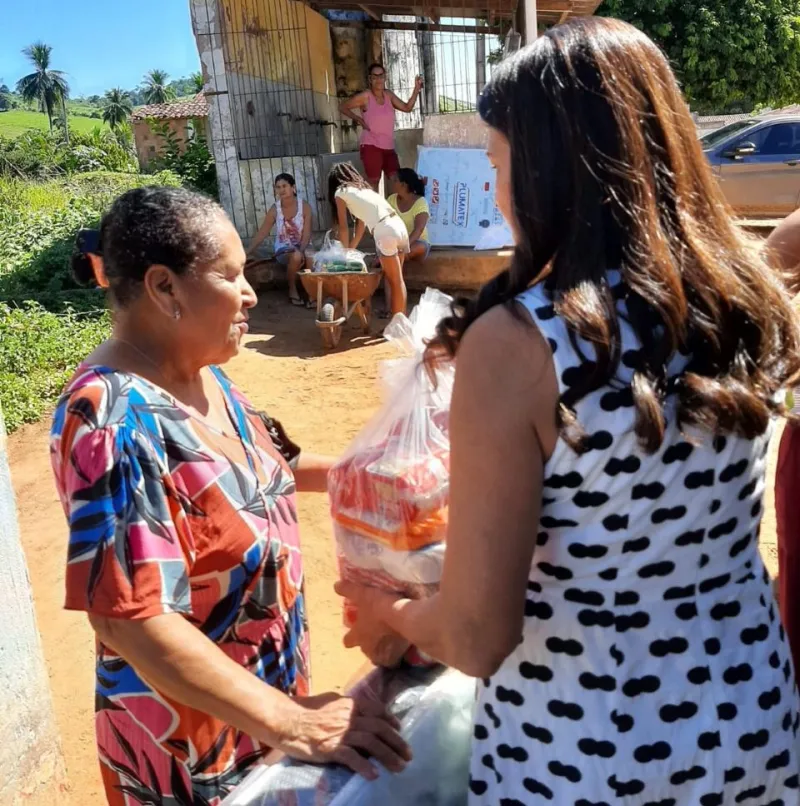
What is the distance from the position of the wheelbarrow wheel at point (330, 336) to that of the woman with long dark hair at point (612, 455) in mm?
6212

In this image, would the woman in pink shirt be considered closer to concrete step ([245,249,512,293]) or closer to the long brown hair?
concrete step ([245,249,512,293])

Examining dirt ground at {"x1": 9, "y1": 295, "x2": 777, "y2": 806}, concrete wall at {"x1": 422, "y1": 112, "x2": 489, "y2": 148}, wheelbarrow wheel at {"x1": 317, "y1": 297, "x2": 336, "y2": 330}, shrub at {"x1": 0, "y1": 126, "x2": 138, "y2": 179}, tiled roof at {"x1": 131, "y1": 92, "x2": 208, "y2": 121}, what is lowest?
dirt ground at {"x1": 9, "y1": 295, "x2": 777, "y2": 806}

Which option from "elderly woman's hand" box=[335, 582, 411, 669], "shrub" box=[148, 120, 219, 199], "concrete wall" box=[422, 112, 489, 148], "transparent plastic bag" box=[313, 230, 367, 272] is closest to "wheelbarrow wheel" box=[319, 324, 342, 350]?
"transparent plastic bag" box=[313, 230, 367, 272]

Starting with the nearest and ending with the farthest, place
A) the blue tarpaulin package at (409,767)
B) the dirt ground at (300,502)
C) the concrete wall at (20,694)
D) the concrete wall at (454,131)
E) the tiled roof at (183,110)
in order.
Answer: the blue tarpaulin package at (409,767)
the concrete wall at (20,694)
the dirt ground at (300,502)
the concrete wall at (454,131)
the tiled roof at (183,110)

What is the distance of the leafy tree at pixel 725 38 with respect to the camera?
16938 mm

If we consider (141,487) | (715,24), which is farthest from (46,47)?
(141,487)

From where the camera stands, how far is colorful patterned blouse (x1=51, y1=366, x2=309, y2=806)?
4.09 feet

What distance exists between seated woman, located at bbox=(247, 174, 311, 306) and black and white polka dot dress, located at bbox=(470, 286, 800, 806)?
25.0 ft

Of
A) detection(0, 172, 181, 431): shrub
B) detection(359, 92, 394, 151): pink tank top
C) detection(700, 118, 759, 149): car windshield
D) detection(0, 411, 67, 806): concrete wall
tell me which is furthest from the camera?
detection(700, 118, 759, 149): car windshield

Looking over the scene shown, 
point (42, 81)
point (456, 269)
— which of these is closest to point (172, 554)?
point (456, 269)

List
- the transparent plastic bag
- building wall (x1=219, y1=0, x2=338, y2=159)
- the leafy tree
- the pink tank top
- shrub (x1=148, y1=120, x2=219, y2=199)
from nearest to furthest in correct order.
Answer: the transparent plastic bag, building wall (x1=219, y1=0, x2=338, y2=159), the pink tank top, shrub (x1=148, y1=120, x2=219, y2=199), the leafy tree

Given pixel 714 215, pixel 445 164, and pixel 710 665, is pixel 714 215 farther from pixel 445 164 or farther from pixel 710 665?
pixel 445 164

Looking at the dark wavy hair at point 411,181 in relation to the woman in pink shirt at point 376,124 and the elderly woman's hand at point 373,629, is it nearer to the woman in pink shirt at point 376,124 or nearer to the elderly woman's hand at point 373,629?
the woman in pink shirt at point 376,124

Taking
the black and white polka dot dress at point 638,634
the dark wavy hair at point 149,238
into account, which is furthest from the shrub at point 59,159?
the black and white polka dot dress at point 638,634
